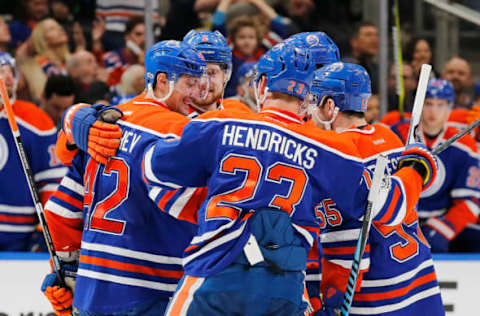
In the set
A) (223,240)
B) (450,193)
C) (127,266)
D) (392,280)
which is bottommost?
(450,193)

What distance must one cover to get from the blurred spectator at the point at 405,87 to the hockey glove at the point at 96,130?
3.15 m

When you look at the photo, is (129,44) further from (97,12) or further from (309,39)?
(309,39)

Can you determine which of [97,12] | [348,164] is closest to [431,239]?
[348,164]

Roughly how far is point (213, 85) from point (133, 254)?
0.71 meters

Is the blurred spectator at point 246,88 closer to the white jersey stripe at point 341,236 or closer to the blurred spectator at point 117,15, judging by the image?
the blurred spectator at point 117,15

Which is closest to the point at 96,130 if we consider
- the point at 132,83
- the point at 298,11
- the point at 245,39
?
the point at 132,83

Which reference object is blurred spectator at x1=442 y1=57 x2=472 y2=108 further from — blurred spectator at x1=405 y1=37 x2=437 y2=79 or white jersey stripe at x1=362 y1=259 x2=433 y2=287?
white jersey stripe at x1=362 y1=259 x2=433 y2=287

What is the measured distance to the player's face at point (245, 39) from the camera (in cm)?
567

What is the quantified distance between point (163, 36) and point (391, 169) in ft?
10.2

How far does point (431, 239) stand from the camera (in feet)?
15.1

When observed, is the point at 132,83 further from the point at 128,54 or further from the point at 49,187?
the point at 49,187

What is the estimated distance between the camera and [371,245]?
3.06 metres

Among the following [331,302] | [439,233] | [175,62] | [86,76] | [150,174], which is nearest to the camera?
[150,174]

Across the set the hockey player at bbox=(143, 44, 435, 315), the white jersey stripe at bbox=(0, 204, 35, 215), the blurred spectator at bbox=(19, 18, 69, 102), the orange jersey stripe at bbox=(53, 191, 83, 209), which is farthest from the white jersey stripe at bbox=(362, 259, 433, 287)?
the blurred spectator at bbox=(19, 18, 69, 102)
